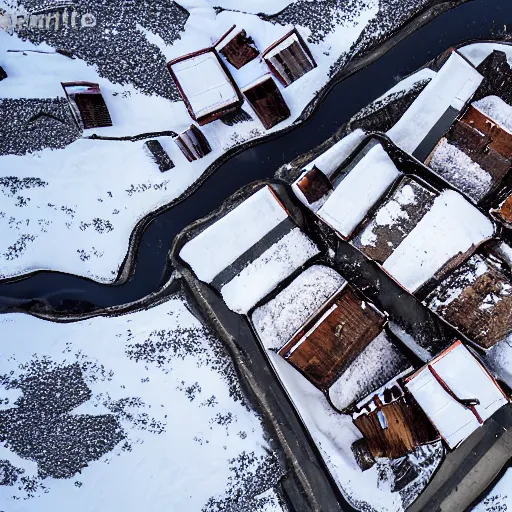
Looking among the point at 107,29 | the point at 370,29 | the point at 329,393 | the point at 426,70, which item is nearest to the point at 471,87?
the point at 426,70

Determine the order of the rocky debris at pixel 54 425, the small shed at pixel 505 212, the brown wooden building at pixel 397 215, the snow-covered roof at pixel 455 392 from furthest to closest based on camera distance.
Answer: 1. the rocky debris at pixel 54 425
2. the small shed at pixel 505 212
3. the brown wooden building at pixel 397 215
4. the snow-covered roof at pixel 455 392

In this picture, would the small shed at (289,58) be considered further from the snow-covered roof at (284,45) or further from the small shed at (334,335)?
the small shed at (334,335)

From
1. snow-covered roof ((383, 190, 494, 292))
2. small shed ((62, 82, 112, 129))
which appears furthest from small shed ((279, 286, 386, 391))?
small shed ((62, 82, 112, 129))

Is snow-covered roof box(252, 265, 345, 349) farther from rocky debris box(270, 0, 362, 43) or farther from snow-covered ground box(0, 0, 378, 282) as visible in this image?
rocky debris box(270, 0, 362, 43)

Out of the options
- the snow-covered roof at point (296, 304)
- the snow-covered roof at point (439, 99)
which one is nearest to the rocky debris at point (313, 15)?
the snow-covered roof at point (439, 99)

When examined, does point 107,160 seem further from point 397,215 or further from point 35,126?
point 397,215

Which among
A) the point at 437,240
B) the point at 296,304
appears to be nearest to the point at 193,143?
the point at 296,304
